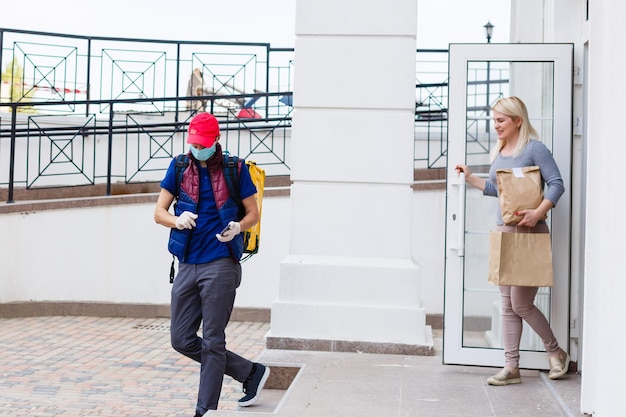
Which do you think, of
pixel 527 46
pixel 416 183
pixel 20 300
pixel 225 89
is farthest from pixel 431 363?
pixel 225 89

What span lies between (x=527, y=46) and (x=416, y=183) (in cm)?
439

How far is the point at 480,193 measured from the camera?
6727 millimetres

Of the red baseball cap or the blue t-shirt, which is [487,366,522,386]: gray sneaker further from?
the red baseball cap

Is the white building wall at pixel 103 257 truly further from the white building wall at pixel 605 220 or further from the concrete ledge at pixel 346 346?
the white building wall at pixel 605 220

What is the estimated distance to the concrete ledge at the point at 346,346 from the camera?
709 centimetres

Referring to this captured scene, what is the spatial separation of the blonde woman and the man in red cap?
1.79 meters

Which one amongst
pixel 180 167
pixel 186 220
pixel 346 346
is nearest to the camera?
pixel 186 220

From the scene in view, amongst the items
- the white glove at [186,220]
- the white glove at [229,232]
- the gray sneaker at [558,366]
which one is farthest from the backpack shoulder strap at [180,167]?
the gray sneaker at [558,366]

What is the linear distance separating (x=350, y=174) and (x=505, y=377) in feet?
7.22

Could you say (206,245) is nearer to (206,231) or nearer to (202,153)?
(206,231)

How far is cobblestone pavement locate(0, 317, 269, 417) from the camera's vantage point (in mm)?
6270

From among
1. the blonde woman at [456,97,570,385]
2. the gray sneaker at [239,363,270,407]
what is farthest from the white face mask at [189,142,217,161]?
the blonde woman at [456,97,570,385]

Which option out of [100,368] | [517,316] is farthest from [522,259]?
[100,368]

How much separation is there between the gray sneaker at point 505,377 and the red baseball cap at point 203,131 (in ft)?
8.27
